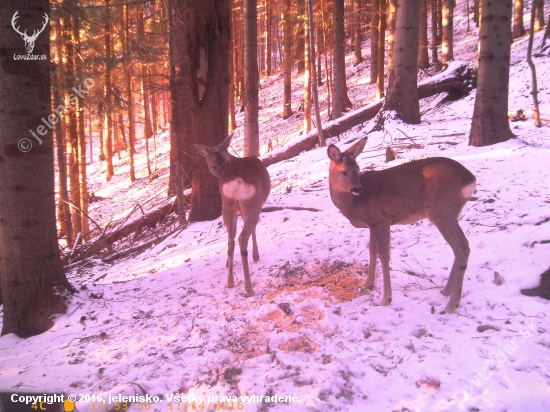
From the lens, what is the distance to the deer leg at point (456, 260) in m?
3.73

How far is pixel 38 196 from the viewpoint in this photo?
4328mm

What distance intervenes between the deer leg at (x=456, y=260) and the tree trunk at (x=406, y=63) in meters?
7.82

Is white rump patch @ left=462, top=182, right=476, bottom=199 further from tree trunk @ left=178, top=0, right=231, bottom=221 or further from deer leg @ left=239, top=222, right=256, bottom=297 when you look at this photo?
tree trunk @ left=178, top=0, right=231, bottom=221

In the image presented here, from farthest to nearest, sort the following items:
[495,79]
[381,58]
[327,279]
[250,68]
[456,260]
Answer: [381,58], [250,68], [495,79], [327,279], [456,260]

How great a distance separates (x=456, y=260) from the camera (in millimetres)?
3904

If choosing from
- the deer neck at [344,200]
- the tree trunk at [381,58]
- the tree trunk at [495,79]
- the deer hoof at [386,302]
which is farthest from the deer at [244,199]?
the tree trunk at [381,58]

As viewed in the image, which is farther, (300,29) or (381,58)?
(300,29)

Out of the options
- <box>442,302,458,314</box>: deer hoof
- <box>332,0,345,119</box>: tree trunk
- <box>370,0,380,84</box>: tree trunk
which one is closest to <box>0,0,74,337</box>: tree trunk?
<box>442,302,458,314</box>: deer hoof

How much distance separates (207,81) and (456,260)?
19.1ft

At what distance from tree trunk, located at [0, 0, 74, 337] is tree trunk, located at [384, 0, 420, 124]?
935 cm

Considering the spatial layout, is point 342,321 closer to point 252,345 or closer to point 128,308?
point 252,345

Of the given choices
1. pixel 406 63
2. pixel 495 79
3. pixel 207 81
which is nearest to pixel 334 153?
pixel 207 81

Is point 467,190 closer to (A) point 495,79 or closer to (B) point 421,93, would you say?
(A) point 495,79

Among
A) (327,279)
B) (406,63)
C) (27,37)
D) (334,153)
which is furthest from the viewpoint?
(406,63)
